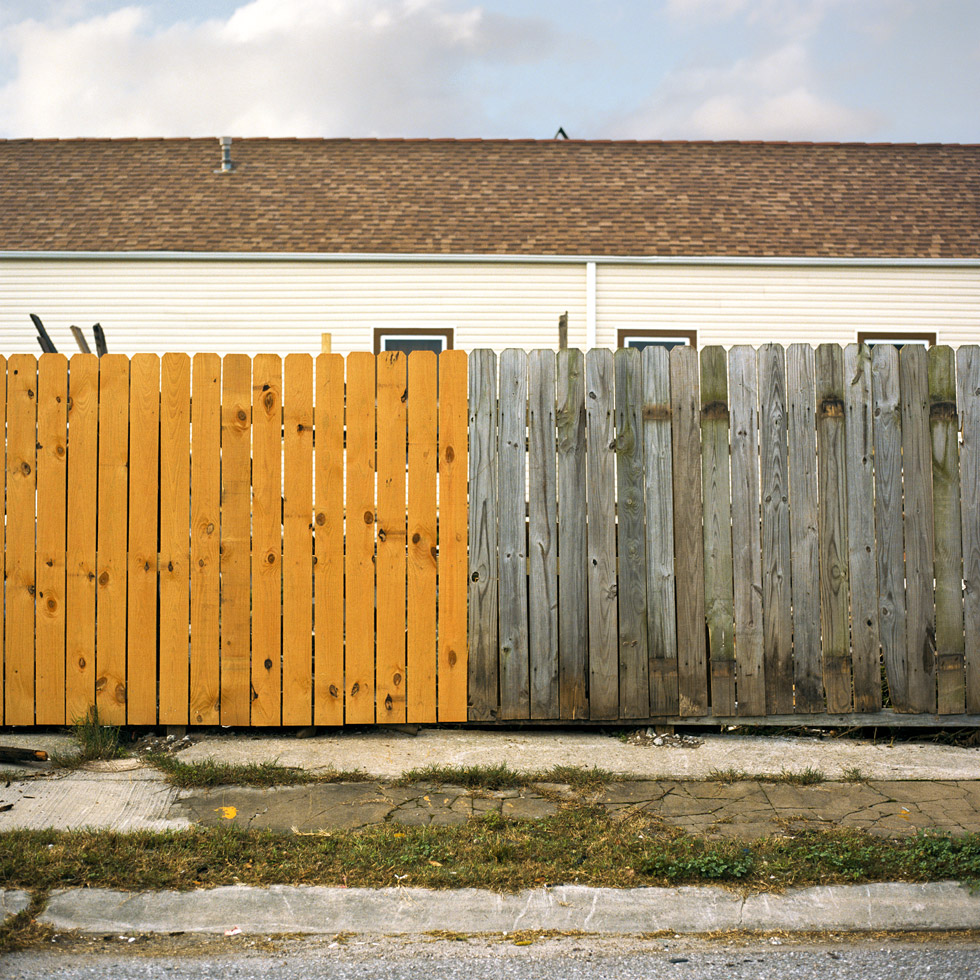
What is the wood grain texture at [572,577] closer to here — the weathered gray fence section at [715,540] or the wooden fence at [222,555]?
the weathered gray fence section at [715,540]

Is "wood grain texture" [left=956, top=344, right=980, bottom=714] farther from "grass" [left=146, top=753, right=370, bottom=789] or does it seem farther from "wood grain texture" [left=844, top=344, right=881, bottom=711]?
"grass" [left=146, top=753, right=370, bottom=789]

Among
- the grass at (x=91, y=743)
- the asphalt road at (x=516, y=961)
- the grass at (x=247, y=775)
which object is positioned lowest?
the asphalt road at (x=516, y=961)

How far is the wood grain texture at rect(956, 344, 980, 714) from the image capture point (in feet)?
13.7

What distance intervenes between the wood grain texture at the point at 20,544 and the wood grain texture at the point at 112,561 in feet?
1.07

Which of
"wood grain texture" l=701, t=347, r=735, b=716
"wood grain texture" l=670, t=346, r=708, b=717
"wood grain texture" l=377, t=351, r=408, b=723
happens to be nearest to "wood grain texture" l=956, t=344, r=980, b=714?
"wood grain texture" l=701, t=347, r=735, b=716

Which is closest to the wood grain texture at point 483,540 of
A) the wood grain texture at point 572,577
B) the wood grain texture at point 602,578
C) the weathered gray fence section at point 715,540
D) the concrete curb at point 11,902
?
the weathered gray fence section at point 715,540

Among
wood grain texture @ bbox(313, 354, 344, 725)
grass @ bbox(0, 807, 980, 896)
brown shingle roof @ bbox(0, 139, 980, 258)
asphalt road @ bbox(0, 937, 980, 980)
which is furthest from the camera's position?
brown shingle roof @ bbox(0, 139, 980, 258)

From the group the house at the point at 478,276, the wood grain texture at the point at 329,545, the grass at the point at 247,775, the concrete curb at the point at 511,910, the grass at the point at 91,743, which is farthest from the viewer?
the house at the point at 478,276

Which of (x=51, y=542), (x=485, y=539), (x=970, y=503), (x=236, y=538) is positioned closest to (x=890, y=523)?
(x=970, y=503)

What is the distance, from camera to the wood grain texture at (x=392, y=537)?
4.11m

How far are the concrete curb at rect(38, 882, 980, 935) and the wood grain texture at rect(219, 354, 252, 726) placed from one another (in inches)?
57.6

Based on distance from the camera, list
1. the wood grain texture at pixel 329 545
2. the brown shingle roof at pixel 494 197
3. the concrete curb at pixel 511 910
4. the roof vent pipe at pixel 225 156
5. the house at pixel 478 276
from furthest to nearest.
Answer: the roof vent pipe at pixel 225 156 < the brown shingle roof at pixel 494 197 < the house at pixel 478 276 < the wood grain texture at pixel 329 545 < the concrete curb at pixel 511 910

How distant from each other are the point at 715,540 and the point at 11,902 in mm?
3193

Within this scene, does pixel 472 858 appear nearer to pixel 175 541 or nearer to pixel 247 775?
pixel 247 775
